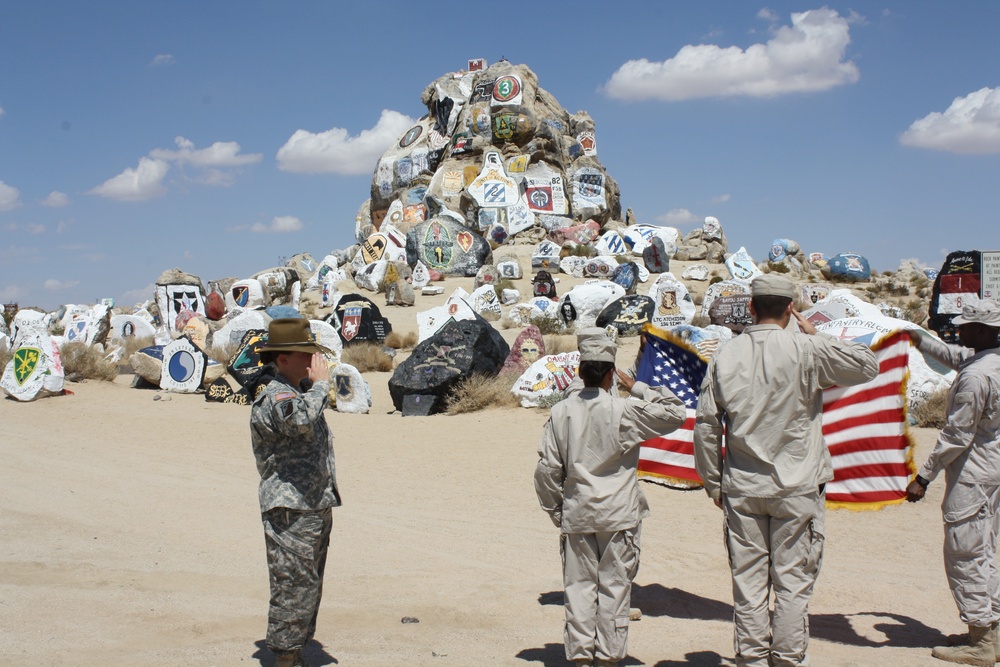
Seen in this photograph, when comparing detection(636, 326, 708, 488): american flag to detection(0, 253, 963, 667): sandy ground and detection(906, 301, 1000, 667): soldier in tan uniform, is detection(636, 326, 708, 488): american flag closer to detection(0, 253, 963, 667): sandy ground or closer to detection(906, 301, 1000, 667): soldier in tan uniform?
detection(0, 253, 963, 667): sandy ground

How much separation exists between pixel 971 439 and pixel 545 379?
7.51 metres

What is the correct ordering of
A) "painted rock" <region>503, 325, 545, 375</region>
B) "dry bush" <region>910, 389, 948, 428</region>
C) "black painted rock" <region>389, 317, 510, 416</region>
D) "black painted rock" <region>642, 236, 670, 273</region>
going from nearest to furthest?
1. "dry bush" <region>910, 389, 948, 428</region>
2. "black painted rock" <region>389, 317, 510, 416</region>
3. "painted rock" <region>503, 325, 545, 375</region>
4. "black painted rock" <region>642, 236, 670, 273</region>

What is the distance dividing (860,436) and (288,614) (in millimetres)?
3528

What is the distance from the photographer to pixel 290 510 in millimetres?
3598

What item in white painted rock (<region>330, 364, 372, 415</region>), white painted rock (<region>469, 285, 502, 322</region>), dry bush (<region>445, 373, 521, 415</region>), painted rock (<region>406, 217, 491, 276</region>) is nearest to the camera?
dry bush (<region>445, 373, 521, 415</region>)

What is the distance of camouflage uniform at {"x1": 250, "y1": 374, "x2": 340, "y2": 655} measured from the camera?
3576mm

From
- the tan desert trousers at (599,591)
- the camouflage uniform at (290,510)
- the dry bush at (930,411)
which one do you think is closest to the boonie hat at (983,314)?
the tan desert trousers at (599,591)

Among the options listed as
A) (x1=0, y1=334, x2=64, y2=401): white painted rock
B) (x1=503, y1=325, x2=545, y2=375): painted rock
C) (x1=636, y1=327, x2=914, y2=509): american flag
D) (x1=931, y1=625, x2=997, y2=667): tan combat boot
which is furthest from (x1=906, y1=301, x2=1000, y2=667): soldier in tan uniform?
(x1=0, y1=334, x2=64, y2=401): white painted rock

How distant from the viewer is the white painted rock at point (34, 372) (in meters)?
12.7

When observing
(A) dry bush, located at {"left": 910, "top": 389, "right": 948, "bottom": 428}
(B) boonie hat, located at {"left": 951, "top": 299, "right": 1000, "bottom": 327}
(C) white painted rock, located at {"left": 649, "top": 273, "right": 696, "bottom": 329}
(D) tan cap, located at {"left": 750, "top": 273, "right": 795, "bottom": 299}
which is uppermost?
(C) white painted rock, located at {"left": 649, "top": 273, "right": 696, "bottom": 329}

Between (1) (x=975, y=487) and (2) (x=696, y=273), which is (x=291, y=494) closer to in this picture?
(1) (x=975, y=487)

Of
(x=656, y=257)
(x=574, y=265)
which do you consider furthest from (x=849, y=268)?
(x=574, y=265)

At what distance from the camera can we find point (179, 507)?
7.30 m

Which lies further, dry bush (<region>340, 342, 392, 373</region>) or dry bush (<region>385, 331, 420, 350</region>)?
dry bush (<region>385, 331, 420, 350</region>)
